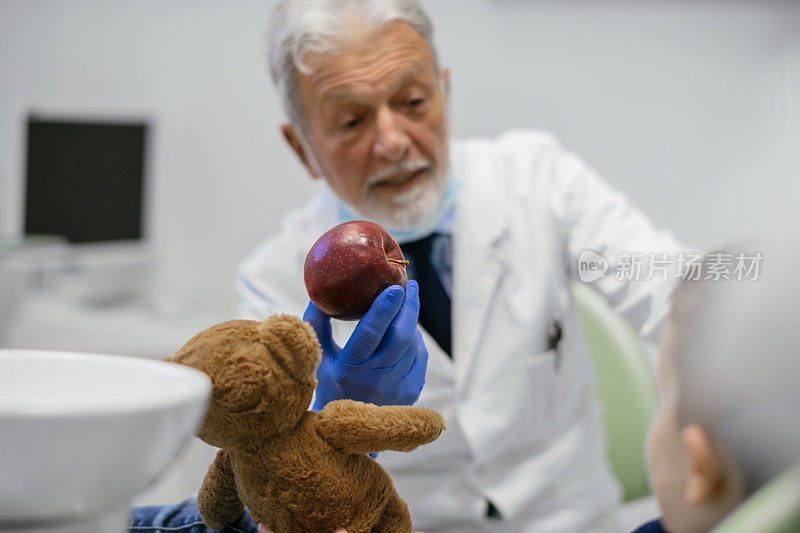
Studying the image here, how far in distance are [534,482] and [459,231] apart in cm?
32

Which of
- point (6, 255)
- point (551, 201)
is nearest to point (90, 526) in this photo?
point (551, 201)

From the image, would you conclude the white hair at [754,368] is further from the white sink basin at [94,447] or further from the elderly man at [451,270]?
the white sink basin at [94,447]

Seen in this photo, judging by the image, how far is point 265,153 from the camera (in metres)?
2.17

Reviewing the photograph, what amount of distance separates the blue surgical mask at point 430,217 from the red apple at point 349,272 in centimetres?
18

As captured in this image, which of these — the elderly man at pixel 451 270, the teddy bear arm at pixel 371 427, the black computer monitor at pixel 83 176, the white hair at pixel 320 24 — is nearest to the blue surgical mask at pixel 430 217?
the elderly man at pixel 451 270

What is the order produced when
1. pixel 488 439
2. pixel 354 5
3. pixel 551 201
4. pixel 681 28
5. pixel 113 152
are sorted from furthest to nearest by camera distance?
pixel 113 152 → pixel 681 28 → pixel 551 201 → pixel 488 439 → pixel 354 5

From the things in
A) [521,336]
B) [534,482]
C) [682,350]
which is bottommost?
[534,482]

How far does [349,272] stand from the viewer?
47cm

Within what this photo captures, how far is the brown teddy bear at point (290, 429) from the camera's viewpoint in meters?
0.37

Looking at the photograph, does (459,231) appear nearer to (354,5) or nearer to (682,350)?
(354,5)

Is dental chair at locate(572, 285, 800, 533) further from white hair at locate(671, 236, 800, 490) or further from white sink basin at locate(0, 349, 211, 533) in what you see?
white sink basin at locate(0, 349, 211, 533)

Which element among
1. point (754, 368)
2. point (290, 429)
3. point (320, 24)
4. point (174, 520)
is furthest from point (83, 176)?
point (754, 368)

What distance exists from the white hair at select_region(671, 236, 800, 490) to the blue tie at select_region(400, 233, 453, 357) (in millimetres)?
276

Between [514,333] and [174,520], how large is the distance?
1.50 feet
